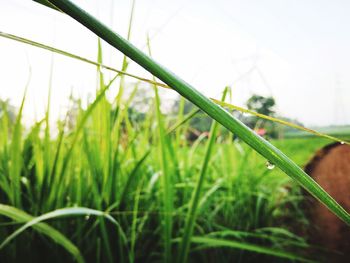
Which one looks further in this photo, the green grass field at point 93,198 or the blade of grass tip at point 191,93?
the green grass field at point 93,198

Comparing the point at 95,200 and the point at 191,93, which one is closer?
the point at 191,93

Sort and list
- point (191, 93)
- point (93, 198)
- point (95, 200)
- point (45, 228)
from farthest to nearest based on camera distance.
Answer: point (93, 198)
point (95, 200)
point (45, 228)
point (191, 93)

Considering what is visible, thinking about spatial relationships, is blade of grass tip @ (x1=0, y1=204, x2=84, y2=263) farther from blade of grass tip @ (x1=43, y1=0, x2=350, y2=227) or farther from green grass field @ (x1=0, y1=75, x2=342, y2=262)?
blade of grass tip @ (x1=43, y1=0, x2=350, y2=227)

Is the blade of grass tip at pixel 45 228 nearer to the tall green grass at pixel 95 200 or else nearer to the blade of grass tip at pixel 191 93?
the tall green grass at pixel 95 200

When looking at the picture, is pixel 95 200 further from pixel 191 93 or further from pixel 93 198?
pixel 191 93

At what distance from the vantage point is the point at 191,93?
0.18 meters

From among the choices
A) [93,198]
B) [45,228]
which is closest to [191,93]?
[45,228]

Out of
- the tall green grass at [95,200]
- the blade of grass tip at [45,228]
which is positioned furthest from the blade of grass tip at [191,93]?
the blade of grass tip at [45,228]

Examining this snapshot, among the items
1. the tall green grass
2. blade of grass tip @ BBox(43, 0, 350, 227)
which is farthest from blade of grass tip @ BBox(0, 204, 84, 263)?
blade of grass tip @ BBox(43, 0, 350, 227)

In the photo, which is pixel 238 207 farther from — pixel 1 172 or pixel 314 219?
pixel 314 219

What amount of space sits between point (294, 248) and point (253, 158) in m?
0.50

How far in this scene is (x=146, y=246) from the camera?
3.04 ft

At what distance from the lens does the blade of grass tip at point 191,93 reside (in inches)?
6.6

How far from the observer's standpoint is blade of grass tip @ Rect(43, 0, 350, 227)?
0.55 ft
